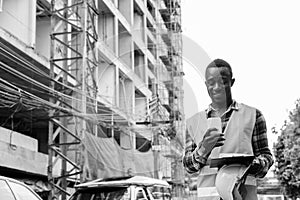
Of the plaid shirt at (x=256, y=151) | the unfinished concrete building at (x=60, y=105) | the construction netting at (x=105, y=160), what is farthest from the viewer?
the construction netting at (x=105, y=160)

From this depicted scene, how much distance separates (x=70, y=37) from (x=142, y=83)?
8.80 m

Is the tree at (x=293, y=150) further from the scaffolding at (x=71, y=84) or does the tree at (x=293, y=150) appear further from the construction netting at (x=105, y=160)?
the scaffolding at (x=71, y=84)

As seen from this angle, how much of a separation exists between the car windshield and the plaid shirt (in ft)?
19.2

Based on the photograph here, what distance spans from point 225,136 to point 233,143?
0.14 feet

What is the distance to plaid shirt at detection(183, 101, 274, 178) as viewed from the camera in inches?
76.1

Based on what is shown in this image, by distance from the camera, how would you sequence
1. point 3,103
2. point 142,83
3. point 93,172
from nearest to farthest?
point 3,103 → point 93,172 → point 142,83

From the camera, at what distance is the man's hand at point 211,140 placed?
183cm

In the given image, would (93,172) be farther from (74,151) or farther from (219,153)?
(219,153)

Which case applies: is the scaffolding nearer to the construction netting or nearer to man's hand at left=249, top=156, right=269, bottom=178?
the construction netting

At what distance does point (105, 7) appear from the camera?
21.6 metres

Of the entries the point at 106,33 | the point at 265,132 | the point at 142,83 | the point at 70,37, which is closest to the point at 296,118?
the point at 142,83

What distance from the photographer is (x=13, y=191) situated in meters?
4.65

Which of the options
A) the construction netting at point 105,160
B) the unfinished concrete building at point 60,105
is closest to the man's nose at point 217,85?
the unfinished concrete building at point 60,105

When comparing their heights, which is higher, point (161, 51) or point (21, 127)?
point (161, 51)
